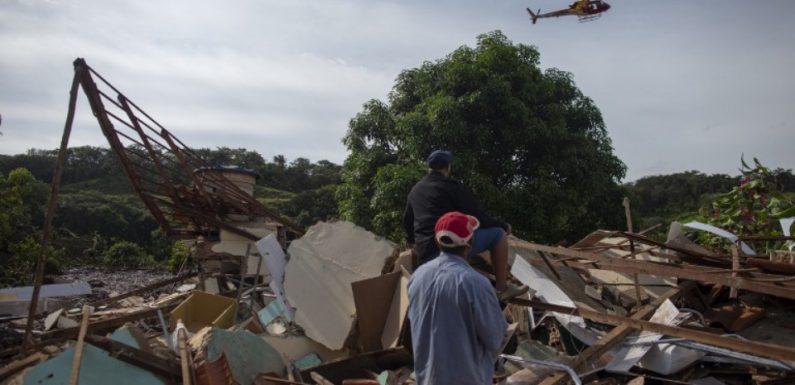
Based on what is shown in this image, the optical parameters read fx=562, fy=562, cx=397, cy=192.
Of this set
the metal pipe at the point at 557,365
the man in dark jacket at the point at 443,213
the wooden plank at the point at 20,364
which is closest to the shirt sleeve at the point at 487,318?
the metal pipe at the point at 557,365

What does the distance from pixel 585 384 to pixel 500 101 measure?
24.5 ft

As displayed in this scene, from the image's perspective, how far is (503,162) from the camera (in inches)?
427

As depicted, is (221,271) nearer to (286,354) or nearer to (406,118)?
(286,354)

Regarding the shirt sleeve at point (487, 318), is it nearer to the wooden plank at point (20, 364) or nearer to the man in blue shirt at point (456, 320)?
the man in blue shirt at point (456, 320)

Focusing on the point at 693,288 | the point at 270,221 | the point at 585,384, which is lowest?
the point at 585,384

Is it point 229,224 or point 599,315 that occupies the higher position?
point 229,224

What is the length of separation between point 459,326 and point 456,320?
0.03 metres

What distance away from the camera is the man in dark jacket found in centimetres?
382

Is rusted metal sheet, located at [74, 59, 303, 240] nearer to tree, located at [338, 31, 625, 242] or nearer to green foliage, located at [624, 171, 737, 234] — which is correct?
tree, located at [338, 31, 625, 242]

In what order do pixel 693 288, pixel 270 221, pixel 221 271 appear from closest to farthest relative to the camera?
pixel 693 288 → pixel 221 271 → pixel 270 221

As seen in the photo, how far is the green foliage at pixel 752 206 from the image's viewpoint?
7.48 metres

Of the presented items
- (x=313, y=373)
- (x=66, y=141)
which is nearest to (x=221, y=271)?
(x=66, y=141)

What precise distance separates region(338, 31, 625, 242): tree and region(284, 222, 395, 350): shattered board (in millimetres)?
4346

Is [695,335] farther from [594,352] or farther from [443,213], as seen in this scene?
[443,213]
